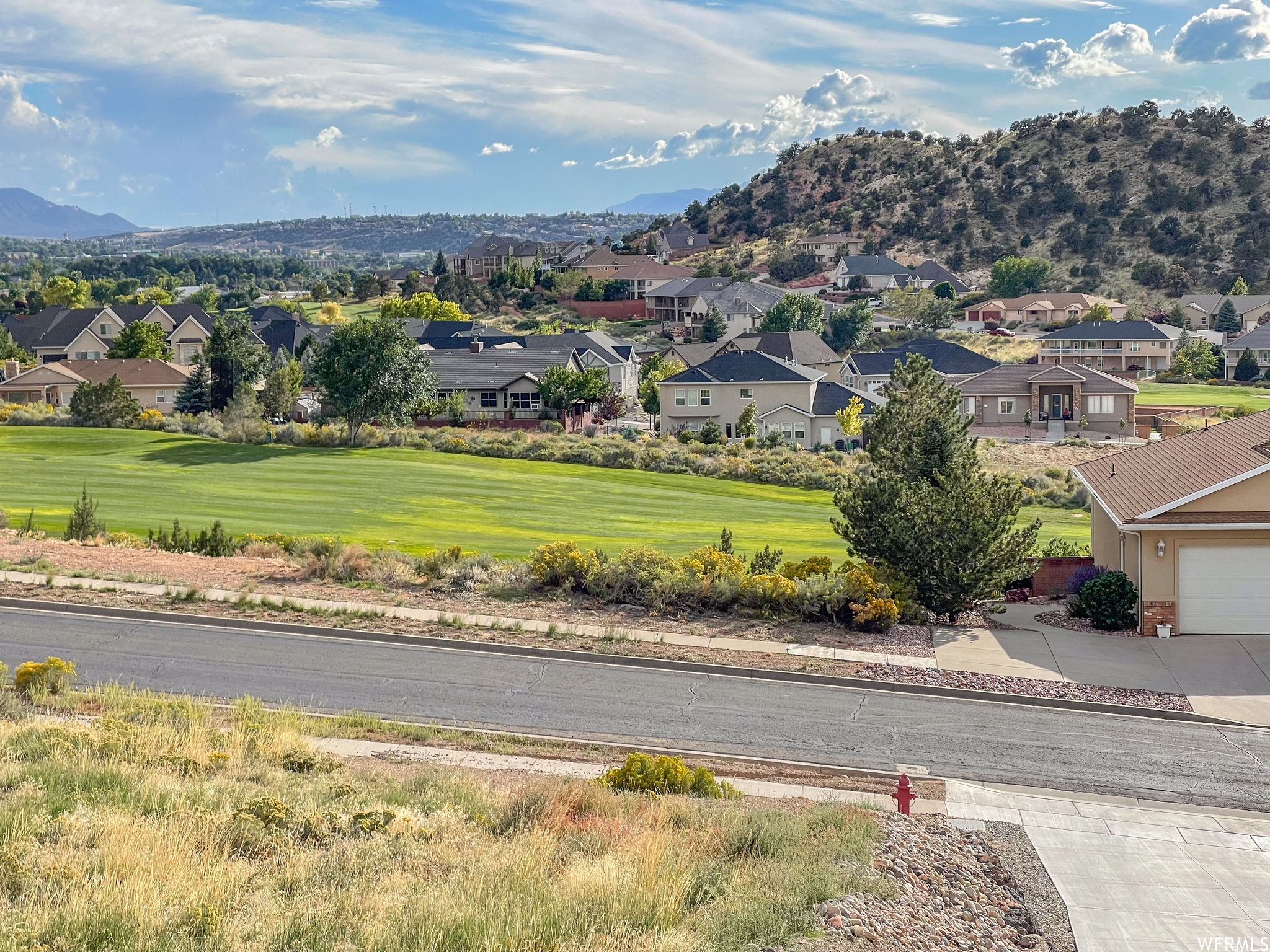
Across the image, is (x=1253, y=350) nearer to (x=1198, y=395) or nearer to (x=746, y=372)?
(x=1198, y=395)

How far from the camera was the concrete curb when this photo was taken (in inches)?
758

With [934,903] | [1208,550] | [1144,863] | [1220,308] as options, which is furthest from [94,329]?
[934,903]

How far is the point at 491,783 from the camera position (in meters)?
14.1

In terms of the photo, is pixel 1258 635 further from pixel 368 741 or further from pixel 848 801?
pixel 368 741

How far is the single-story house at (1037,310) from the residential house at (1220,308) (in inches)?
254

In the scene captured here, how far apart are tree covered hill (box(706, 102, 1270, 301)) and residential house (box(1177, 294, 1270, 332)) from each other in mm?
8670

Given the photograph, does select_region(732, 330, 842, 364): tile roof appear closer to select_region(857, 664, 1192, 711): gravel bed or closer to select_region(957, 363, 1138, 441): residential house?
select_region(957, 363, 1138, 441): residential house

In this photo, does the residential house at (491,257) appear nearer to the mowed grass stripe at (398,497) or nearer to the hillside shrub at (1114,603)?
the mowed grass stripe at (398,497)

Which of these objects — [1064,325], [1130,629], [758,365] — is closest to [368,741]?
[1130,629]

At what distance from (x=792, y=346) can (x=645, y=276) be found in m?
51.1

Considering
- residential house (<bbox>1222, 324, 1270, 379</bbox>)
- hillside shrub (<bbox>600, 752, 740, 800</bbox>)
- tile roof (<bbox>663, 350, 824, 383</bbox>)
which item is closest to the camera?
hillside shrub (<bbox>600, 752, 740, 800</bbox>)

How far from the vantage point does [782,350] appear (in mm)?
91250

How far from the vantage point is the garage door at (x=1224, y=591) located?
76.9 feet

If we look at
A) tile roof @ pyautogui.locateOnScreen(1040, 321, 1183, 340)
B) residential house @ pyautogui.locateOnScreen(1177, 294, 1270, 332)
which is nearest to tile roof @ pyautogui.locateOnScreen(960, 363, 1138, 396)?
tile roof @ pyautogui.locateOnScreen(1040, 321, 1183, 340)
